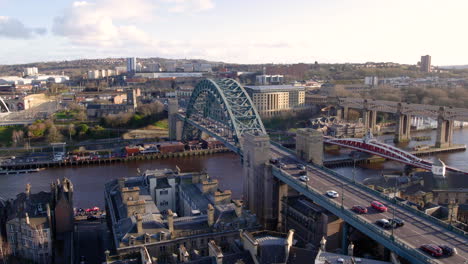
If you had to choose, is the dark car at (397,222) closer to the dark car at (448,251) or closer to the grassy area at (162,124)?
the dark car at (448,251)

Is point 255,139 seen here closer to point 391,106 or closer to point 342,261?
point 342,261

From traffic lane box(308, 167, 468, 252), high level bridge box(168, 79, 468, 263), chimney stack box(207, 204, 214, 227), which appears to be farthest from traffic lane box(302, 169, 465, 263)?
chimney stack box(207, 204, 214, 227)

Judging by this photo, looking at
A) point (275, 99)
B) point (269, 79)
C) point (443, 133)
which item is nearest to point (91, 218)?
point (443, 133)

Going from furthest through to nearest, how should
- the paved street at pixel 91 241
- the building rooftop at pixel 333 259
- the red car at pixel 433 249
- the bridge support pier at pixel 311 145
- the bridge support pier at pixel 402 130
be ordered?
the bridge support pier at pixel 402 130 < the bridge support pier at pixel 311 145 < the paved street at pixel 91 241 < the red car at pixel 433 249 < the building rooftop at pixel 333 259

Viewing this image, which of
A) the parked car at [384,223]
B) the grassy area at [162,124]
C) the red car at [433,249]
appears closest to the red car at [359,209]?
the parked car at [384,223]

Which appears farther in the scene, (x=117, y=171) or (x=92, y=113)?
(x=92, y=113)

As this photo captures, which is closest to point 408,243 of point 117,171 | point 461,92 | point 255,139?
point 255,139

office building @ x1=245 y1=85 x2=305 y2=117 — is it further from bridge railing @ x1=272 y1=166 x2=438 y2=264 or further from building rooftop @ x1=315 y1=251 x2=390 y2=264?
building rooftop @ x1=315 y1=251 x2=390 y2=264
